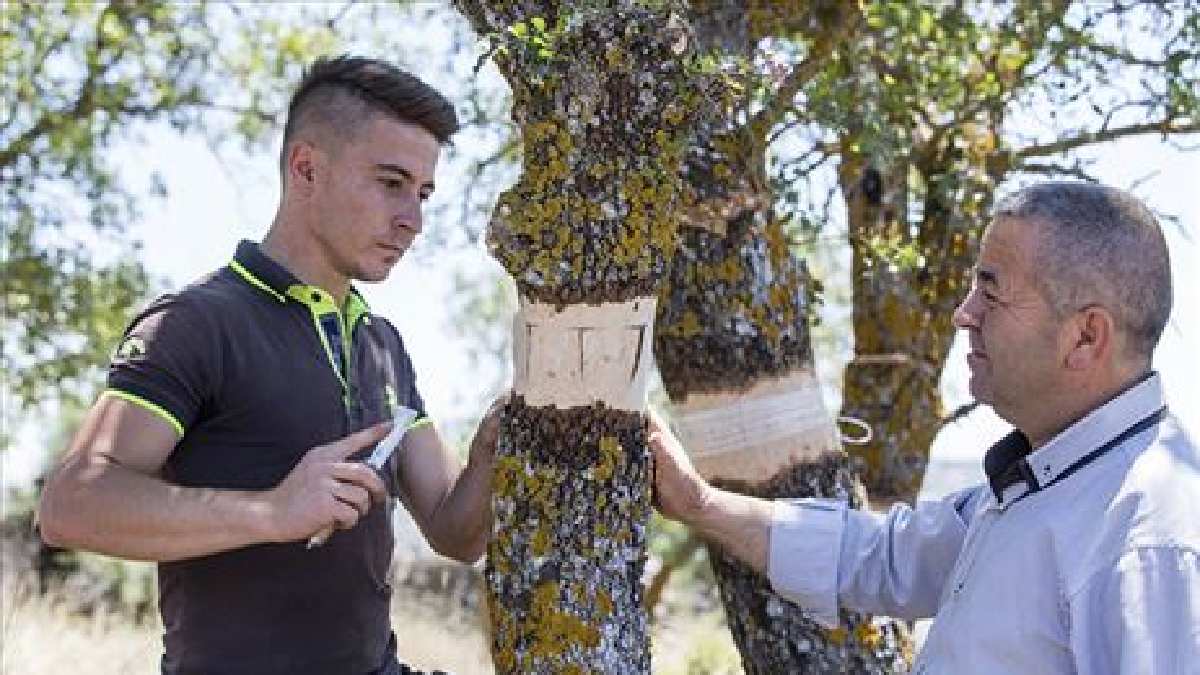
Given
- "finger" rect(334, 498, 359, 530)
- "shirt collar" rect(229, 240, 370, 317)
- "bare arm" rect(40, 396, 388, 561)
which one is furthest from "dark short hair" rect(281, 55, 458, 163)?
"finger" rect(334, 498, 359, 530)

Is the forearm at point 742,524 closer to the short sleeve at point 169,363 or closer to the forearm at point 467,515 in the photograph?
the forearm at point 467,515

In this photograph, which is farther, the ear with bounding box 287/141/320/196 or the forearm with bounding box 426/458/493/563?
the forearm with bounding box 426/458/493/563

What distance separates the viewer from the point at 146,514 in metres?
3.17

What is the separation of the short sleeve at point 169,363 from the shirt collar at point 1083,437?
1558 mm

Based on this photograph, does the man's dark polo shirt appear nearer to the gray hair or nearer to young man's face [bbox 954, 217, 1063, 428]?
young man's face [bbox 954, 217, 1063, 428]

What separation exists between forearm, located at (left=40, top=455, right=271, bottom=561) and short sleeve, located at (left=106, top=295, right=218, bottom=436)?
135mm

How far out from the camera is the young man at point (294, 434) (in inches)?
126

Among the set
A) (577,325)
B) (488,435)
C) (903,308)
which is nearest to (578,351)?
(577,325)

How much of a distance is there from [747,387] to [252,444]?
1596mm

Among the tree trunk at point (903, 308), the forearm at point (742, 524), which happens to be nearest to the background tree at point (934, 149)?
the tree trunk at point (903, 308)

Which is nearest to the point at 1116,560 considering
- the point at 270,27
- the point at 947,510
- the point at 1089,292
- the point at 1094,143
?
the point at 1089,292

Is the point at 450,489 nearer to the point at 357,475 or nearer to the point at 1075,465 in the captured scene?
the point at 357,475

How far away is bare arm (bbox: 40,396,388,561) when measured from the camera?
3.18 m

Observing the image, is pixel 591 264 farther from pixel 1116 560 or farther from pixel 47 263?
pixel 47 263
